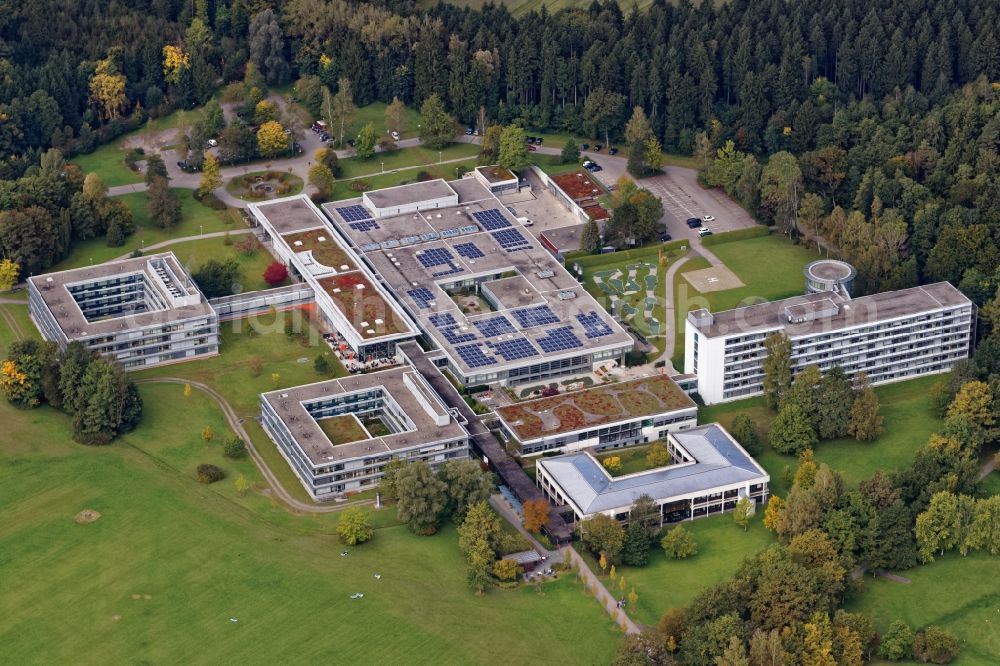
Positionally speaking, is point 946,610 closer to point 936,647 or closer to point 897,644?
point 936,647

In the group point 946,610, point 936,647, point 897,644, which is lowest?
point 946,610

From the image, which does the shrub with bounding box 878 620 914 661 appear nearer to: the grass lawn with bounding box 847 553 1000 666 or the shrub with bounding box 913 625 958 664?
the shrub with bounding box 913 625 958 664

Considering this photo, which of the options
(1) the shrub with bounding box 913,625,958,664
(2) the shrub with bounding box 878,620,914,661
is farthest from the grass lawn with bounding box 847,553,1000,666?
(2) the shrub with bounding box 878,620,914,661

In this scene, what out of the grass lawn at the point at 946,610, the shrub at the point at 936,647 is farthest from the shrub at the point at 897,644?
the grass lawn at the point at 946,610

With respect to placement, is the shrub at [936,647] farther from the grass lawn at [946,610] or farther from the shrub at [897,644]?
the grass lawn at [946,610]

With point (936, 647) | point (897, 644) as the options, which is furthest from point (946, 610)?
point (897, 644)

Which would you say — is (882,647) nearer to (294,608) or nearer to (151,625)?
(294,608)

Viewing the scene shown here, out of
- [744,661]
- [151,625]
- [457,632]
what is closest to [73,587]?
[151,625]

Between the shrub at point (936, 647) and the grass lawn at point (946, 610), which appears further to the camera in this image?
the grass lawn at point (946, 610)

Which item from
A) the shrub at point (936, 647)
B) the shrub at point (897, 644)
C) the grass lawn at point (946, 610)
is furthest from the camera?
the grass lawn at point (946, 610)

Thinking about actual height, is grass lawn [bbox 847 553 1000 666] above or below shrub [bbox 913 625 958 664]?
below

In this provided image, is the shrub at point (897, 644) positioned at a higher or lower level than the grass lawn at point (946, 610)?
higher
